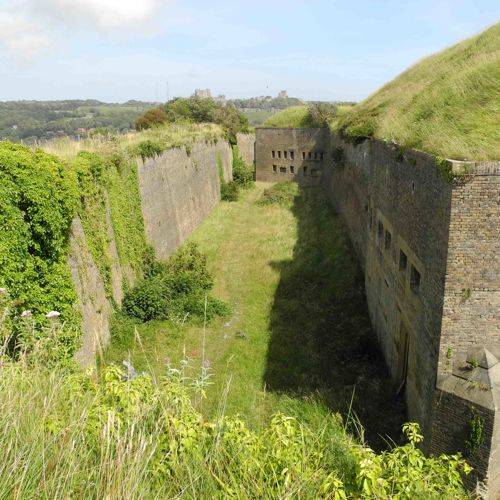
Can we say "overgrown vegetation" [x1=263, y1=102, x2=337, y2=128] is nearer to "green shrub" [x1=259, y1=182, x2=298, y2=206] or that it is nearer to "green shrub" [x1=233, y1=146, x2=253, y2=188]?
"green shrub" [x1=233, y1=146, x2=253, y2=188]

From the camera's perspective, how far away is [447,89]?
34.0 ft

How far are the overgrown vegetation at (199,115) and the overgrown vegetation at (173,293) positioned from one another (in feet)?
78.1

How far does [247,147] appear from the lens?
4100 cm

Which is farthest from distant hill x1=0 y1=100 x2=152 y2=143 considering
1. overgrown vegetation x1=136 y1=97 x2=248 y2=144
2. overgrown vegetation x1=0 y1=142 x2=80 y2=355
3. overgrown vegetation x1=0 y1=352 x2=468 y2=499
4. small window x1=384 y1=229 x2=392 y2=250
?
small window x1=384 y1=229 x2=392 y2=250

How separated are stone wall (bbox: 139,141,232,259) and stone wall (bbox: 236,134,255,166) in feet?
27.0

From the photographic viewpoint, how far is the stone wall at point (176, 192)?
57.2 ft

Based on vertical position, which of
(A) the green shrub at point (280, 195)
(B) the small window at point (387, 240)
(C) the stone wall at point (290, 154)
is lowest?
(A) the green shrub at point (280, 195)

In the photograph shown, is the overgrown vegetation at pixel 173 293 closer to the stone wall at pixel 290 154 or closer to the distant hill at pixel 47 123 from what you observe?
the distant hill at pixel 47 123

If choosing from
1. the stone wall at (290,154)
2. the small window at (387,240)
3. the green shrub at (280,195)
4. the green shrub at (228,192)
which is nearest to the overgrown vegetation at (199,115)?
the stone wall at (290,154)

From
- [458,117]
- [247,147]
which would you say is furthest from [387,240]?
[247,147]

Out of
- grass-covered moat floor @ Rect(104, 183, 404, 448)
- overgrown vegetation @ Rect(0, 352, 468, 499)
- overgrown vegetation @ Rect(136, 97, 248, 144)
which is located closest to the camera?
overgrown vegetation @ Rect(0, 352, 468, 499)

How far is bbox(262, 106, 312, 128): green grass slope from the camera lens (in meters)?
38.7

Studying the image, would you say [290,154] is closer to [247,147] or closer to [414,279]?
[247,147]

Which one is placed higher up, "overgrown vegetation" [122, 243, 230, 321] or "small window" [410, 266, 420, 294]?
"small window" [410, 266, 420, 294]
